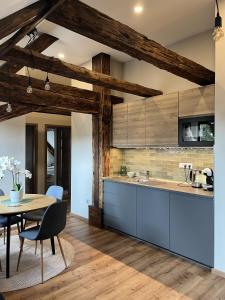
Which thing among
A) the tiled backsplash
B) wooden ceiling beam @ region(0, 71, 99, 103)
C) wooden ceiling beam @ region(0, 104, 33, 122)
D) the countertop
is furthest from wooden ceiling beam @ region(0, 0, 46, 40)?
the tiled backsplash

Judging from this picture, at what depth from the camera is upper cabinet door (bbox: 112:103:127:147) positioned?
448 centimetres

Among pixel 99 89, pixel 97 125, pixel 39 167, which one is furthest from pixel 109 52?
pixel 39 167

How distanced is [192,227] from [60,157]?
212 inches

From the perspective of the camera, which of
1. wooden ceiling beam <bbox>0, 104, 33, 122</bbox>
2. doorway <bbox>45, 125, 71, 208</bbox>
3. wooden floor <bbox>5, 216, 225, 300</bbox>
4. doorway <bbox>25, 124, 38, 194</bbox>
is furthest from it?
doorway <bbox>45, 125, 71, 208</bbox>

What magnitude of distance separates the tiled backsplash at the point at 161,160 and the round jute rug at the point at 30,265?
185 centimetres

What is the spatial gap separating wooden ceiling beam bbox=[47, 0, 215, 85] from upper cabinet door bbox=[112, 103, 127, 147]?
1631mm

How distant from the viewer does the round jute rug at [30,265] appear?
272 cm

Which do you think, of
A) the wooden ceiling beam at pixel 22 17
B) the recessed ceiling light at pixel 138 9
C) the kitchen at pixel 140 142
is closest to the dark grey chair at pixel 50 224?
the kitchen at pixel 140 142

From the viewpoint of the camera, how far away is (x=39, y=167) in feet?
23.5

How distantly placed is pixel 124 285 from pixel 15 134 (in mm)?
3550

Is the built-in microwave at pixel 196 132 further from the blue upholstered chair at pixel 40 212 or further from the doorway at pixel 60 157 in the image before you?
the doorway at pixel 60 157

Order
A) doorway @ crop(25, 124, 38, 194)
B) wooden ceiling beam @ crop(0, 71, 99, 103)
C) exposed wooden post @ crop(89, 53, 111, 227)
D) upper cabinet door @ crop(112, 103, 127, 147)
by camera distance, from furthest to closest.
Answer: doorway @ crop(25, 124, 38, 194) → exposed wooden post @ crop(89, 53, 111, 227) → upper cabinet door @ crop(112, 103, 127, 147) → wooden ceiling beam @ crop(0, 71, 99, 103)

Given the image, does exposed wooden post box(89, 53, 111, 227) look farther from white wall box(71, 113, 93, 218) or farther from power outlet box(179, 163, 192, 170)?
power outlet box(179, 163, 192, 170)

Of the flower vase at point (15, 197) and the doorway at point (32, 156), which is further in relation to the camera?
the doorway at point (32, 156)
